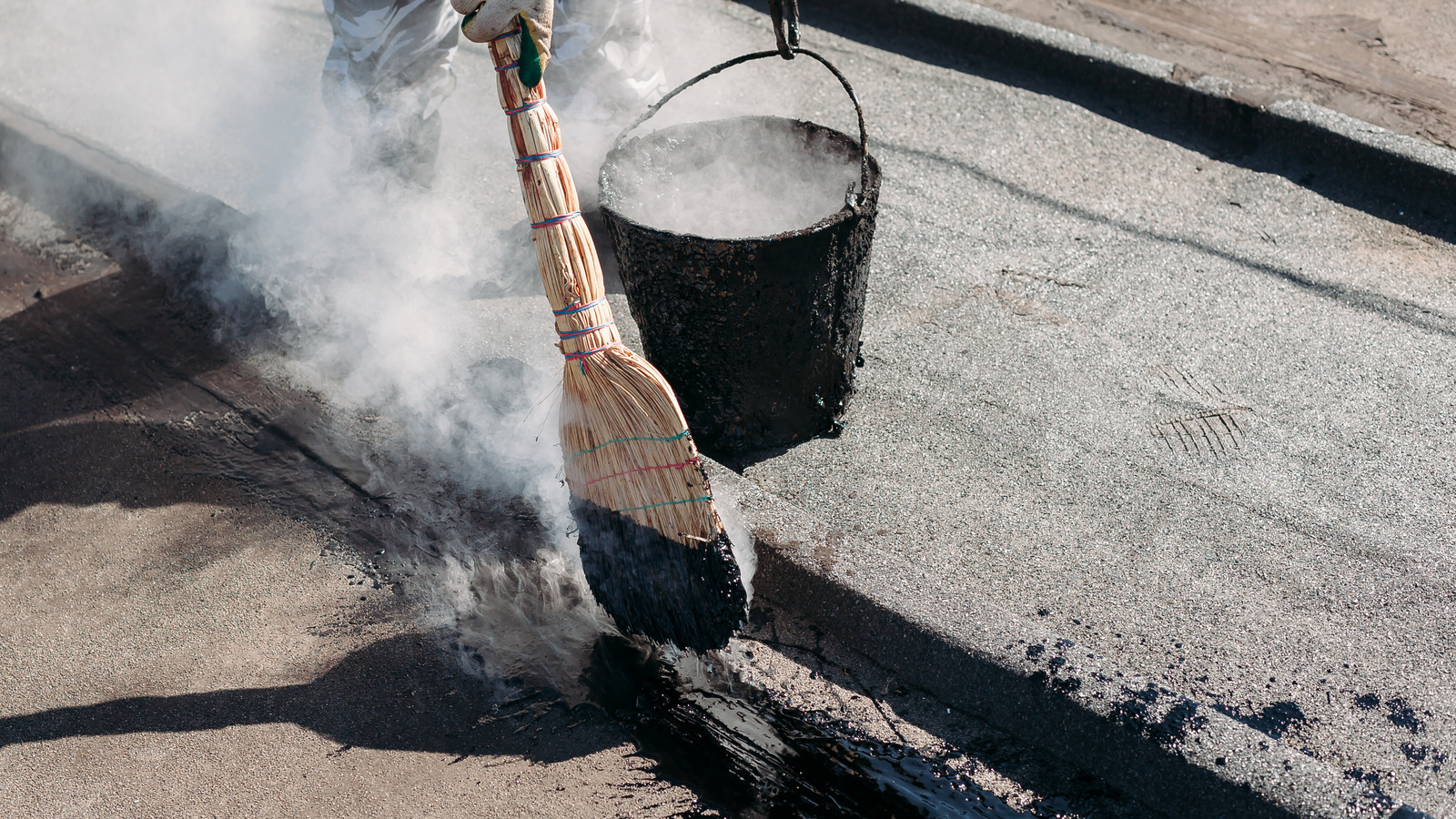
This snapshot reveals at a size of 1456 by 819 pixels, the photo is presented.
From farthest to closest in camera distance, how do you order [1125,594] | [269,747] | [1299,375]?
1. [1299,375]
2. [1125,594]
3. [269,747]

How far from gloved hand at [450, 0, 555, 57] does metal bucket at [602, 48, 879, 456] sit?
0.48 m

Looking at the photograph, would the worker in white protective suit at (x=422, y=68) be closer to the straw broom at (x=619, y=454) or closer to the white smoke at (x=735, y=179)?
the white smoke at (x=735, y=179)

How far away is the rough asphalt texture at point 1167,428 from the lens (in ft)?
8.23

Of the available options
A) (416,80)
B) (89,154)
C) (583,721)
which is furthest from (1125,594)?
(89,154)

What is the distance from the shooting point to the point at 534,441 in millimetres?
3115

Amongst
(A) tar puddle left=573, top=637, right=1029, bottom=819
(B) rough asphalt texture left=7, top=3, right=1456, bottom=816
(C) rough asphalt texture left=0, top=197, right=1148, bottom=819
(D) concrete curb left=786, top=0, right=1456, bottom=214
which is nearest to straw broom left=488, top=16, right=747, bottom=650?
(A) tar puddle left=573, top=637, right=1029, bottom=819

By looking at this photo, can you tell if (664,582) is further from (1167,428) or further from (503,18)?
(1167,428)

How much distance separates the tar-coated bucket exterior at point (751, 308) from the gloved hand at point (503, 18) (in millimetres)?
567

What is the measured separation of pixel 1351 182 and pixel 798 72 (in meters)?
2.48

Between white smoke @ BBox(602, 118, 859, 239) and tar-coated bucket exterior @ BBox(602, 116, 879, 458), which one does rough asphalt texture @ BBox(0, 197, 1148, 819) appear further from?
white smoke @ BBox(602, 118, 859, 239)

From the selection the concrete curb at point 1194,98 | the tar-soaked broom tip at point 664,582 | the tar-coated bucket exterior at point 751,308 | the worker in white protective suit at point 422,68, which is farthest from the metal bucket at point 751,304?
the concrete curb at point 1194,98

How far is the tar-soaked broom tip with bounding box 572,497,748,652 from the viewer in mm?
2473

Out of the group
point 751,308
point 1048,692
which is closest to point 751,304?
point 751,308

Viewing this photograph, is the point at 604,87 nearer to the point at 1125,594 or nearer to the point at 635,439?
the point at 635,439
